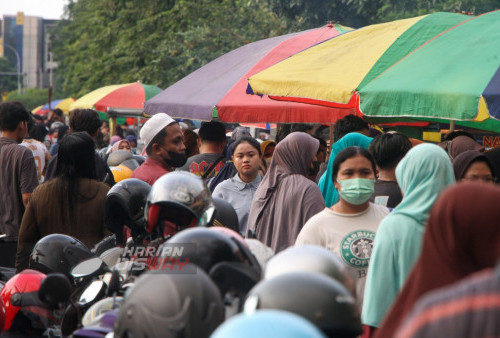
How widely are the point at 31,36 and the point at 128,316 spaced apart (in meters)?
160

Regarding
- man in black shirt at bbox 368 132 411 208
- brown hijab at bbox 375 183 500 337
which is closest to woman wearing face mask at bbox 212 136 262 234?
man in black shirt at bbox 368 132 411 208

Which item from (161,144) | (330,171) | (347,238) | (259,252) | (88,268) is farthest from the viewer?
(330,171)

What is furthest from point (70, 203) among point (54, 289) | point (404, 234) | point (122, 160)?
point (122, 160)

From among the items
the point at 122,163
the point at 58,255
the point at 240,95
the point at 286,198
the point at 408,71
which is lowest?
the point at 122,163

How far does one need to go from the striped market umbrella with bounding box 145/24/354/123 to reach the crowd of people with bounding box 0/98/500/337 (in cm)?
129

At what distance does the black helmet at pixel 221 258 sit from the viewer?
115 inches

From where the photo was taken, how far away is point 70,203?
545 centimetres

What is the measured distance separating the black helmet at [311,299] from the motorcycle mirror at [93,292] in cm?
167

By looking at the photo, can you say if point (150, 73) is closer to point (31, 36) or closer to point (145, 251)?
point (145, 251)

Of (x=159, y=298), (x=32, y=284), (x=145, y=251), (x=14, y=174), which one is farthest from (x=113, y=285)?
(x=14, y=174)

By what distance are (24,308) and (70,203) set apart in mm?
1480

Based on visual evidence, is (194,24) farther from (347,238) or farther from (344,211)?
(347,238)

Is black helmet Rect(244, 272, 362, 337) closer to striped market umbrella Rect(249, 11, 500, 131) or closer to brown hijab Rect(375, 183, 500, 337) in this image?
brown hijab Rect(375, 183, 500, 337)

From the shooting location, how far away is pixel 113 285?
3652mm
